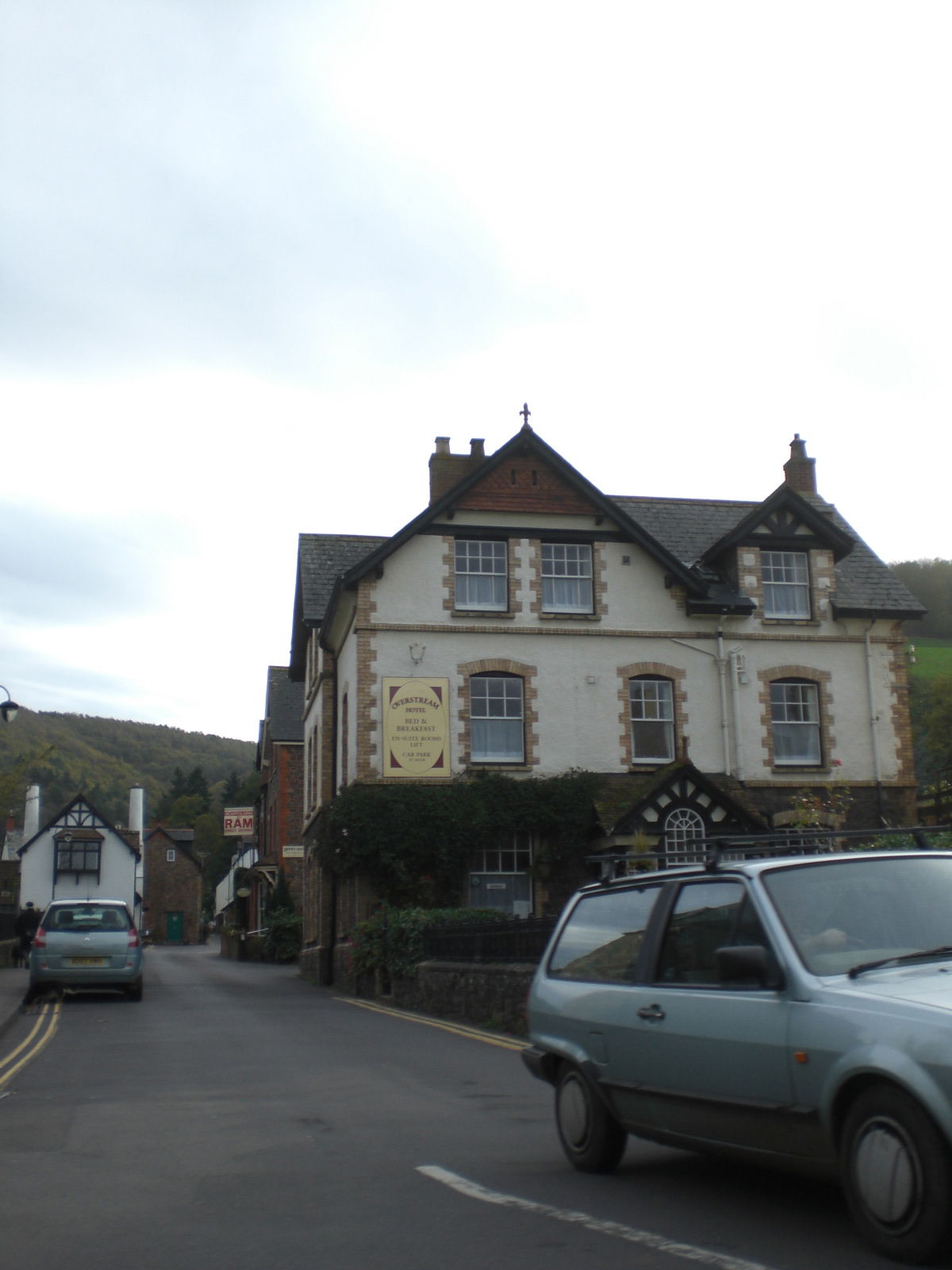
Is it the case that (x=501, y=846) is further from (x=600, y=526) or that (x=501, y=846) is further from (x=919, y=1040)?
(x=919, y=1040)

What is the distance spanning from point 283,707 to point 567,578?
24838mm

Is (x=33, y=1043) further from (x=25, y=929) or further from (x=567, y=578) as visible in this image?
(x=25, y=929)

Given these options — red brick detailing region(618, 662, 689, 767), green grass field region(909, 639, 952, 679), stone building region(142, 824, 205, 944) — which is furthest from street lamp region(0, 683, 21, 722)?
stone building region(142, 824, 205, 944)

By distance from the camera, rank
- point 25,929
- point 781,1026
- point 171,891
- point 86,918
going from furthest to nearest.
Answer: point 171,891
point 25,929
point 86,918
point 781,1026

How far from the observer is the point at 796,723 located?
2800cm

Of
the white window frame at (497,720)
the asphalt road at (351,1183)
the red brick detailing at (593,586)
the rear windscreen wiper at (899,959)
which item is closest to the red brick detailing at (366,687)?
the white window frame at (497,720)

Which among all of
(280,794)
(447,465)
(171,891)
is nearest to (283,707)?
(280,794)

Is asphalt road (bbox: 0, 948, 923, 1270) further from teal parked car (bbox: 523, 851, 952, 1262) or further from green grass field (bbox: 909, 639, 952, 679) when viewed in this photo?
green grass field (bbox: 909, 639, 952, 679)

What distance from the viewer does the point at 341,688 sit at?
3008 cm

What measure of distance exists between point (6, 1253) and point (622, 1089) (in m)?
2.96

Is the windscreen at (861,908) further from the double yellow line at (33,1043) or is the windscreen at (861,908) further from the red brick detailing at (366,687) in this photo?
the red brick detailing at (366,687)

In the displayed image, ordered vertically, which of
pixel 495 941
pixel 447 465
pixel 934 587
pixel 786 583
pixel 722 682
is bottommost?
pixel 495 941

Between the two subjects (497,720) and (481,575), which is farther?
(481,575)

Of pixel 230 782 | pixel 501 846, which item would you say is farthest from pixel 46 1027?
pixel 230 782
